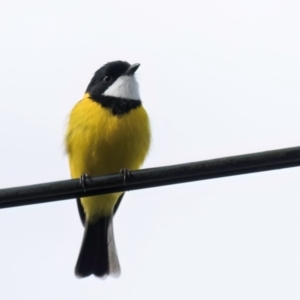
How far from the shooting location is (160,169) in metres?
4.21

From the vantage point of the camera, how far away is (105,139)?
6.67 metres

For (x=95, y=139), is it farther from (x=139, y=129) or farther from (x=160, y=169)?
(x=160, y=169)

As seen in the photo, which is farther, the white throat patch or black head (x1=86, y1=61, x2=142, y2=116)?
the white throat patch

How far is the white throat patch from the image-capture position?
280 inches

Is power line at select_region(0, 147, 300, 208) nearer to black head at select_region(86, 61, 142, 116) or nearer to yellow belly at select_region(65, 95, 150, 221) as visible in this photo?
yellow belly at select_region(65, 95, 150, 221)

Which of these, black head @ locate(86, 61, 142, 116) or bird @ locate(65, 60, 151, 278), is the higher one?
black head @ locate(86, 61, 142, 116)

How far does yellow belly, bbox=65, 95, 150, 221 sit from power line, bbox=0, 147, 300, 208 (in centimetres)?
228

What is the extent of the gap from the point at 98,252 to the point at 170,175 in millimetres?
3787

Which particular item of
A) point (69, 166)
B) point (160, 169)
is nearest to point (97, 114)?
point (69, 166)

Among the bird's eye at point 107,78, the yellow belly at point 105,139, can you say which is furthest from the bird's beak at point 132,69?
the yellow belly at point 105,139

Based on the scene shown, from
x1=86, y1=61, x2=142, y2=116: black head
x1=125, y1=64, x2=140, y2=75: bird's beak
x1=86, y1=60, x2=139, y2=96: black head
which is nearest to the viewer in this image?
x1=86, y1=61, x2=142, y2=116: black head

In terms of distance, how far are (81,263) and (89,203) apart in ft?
2.14

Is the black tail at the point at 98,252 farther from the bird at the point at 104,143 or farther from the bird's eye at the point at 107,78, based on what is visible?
the bird's eye at the point at 107,78

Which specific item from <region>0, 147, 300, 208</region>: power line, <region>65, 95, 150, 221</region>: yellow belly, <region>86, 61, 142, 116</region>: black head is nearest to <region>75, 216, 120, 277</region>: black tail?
<region>65, 95, 150, 221</region>: yellow belly
